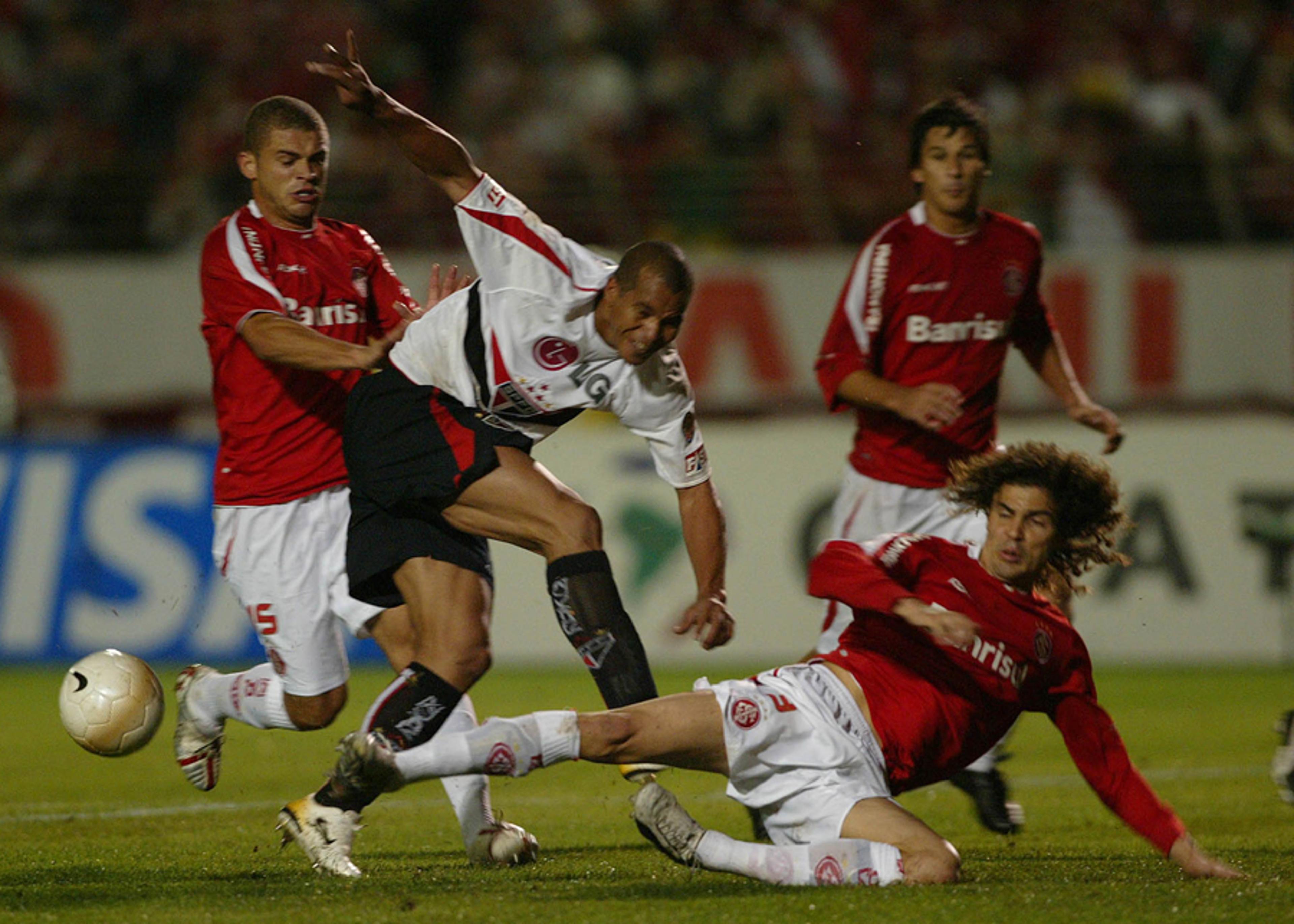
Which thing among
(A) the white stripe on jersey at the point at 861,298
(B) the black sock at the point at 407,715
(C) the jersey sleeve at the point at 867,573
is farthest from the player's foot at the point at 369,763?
(A) the white stripe on jersey at the point at 861,298

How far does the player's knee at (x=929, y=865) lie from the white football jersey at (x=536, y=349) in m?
1.37

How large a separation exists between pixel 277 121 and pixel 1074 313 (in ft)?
30.8

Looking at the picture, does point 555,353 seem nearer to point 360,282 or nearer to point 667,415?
point 667,415

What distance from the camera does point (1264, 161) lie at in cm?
1417

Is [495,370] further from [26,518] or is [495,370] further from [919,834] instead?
[26,518]

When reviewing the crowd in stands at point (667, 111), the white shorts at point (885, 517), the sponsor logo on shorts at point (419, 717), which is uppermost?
the crowd in stands at point (667, 111)

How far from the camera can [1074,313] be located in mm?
14023

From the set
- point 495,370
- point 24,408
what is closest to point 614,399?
point 495,370

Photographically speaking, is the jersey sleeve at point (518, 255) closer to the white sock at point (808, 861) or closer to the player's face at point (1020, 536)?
the player's face at point (1020, 536)

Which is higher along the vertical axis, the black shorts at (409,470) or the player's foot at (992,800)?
the black shorts at (409,470)

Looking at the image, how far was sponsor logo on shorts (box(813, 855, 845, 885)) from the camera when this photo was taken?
186 inches

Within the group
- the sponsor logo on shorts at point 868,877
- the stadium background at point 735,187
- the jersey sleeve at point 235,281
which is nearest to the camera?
the sponsor logo on shorts at point 868,877

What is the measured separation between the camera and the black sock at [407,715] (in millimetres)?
5047

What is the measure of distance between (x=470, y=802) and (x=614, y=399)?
1.34m
